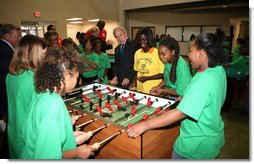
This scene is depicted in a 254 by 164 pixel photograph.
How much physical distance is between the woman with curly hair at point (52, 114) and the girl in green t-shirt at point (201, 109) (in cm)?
51

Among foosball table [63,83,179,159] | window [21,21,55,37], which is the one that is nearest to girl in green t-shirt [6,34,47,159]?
foosball table [63,83,179,159]

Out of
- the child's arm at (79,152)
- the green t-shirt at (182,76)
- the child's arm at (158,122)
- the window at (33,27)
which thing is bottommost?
the child's arm at (79,152)

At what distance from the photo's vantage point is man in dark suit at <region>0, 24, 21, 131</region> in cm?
264

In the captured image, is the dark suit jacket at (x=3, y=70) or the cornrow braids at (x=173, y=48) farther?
the dark suit jacket at (x=3, y=70)

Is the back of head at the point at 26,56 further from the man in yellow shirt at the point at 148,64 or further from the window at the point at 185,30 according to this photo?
the window at the point at 185,30

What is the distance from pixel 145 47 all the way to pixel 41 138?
1979 millimetres

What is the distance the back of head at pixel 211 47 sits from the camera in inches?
49.9

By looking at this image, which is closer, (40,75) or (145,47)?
(40,75)

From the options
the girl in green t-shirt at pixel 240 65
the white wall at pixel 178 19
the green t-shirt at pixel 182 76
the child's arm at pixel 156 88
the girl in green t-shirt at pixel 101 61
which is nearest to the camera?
the green t-shirt at pixel 182 76

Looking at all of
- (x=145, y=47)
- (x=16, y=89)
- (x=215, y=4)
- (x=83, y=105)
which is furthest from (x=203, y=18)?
(x=16, y=89)

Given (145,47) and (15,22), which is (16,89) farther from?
(15,22)

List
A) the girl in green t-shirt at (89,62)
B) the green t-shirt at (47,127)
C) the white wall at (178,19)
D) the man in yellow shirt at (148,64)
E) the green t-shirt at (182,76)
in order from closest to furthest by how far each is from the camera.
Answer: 1. the green t-shirt at (47,127)
2. the green t-shirt at (182,76)
3. the man in yellow shirt at (148,64)
4. the girl in green t-shirt at (89,62)
5. the white wall at (178,19)

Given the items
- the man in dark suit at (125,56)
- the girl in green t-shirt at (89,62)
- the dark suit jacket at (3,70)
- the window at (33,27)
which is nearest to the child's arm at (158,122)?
the man in dark suit at (125,56)

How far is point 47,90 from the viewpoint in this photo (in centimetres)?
112
